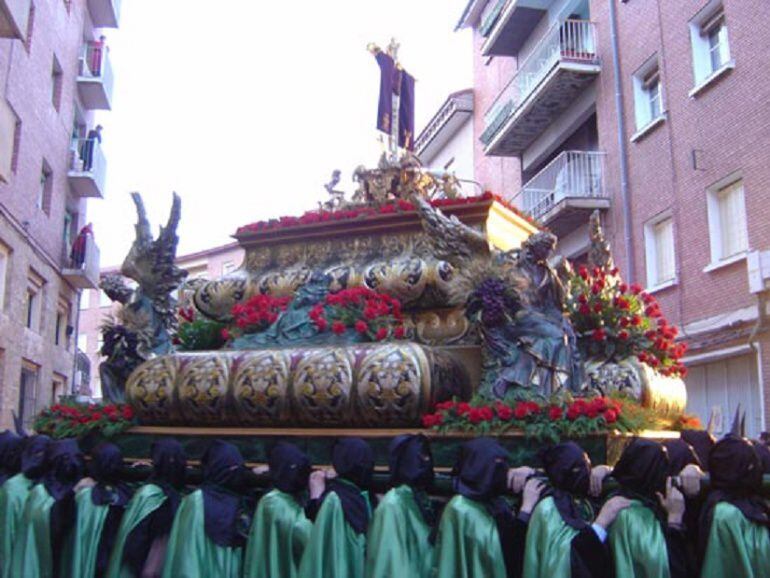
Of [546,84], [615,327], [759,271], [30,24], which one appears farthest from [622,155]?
[30,24]

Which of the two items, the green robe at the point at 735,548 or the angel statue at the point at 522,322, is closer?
the green robe at the point at 735,548

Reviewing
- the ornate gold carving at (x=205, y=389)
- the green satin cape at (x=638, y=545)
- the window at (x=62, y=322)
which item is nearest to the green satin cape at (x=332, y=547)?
the green satin cape at (x=638, y=545)

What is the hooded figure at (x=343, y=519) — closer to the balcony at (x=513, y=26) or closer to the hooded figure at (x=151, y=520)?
the hooded figure at (x=151, y=520)

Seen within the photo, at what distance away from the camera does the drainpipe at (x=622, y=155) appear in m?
19.6

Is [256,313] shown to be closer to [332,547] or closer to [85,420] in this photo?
[85,420]

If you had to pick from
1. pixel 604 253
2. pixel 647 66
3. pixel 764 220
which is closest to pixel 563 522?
pixel 604 253

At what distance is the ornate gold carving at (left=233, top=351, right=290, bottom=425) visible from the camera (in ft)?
22.1

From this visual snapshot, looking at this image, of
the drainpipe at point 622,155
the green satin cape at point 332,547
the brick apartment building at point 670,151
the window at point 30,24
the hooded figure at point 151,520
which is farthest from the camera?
the window at point 30,24

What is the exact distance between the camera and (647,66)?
1981 centimetres

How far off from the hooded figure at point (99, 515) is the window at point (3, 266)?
594 inches

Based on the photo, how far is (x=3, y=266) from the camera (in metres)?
19.7

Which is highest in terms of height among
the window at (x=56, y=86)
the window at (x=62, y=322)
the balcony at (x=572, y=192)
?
the window at (x=56, y=86)

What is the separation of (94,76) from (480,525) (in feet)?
85.5

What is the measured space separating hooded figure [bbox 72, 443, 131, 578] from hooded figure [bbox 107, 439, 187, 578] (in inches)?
6.0
